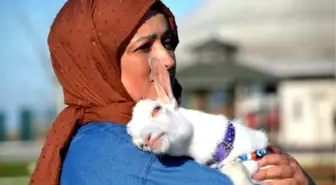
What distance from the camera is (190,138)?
2.36 m

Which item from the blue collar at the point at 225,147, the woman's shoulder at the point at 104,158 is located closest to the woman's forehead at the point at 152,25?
the woman's shoulder at the point at 104,158

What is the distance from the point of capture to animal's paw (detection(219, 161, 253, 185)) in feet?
7.60

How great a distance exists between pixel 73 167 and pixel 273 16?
50087 mm

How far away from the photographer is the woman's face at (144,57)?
2629mm

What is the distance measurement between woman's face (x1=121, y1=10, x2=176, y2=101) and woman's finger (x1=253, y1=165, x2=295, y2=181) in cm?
39

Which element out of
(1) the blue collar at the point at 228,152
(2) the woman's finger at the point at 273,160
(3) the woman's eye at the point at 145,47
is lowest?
(2) the woman's finger at the point at 273,160

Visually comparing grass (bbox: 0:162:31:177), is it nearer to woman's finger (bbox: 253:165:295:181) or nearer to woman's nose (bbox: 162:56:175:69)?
woman's nose (bbox: 162:56:175:69)

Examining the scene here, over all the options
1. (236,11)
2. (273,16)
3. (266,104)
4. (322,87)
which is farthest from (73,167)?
(236,11)

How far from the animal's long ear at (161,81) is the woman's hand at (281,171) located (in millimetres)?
312

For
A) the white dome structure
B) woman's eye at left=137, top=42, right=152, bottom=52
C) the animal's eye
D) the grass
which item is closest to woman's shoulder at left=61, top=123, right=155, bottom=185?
the animal's eye

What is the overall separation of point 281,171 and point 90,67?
65 centimetres

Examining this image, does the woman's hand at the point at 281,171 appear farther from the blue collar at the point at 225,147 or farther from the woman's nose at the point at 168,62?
the woman's nose at the point at 168,62

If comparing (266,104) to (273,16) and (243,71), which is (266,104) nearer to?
(243,71)

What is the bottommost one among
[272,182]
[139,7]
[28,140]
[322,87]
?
[28,140]
